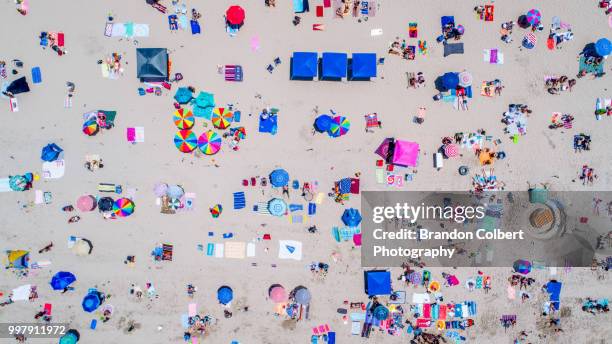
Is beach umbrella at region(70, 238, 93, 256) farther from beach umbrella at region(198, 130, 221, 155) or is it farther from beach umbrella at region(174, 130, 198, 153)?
beach umbrella at region(198, 130, 221, 155)

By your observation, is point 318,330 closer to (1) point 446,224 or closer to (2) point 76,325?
(1) point 446,224

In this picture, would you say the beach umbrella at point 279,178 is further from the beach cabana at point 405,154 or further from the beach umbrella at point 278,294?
the beach cabana at point 405,154

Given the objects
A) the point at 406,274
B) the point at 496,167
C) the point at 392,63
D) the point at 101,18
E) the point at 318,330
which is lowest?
the point at 318,330

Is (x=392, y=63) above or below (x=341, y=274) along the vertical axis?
above

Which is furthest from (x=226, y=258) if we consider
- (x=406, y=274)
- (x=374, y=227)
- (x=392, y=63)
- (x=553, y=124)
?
(x=553, y=124)

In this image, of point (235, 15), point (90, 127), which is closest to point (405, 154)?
point (235, 15)

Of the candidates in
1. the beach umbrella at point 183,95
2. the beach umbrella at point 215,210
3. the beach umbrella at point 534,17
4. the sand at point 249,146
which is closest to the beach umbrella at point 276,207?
the sand at point 249,146

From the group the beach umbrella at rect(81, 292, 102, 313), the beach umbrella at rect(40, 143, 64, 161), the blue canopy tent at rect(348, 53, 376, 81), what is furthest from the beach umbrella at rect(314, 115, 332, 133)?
the beach umbrella at rect(81, 292, 102, 313)
